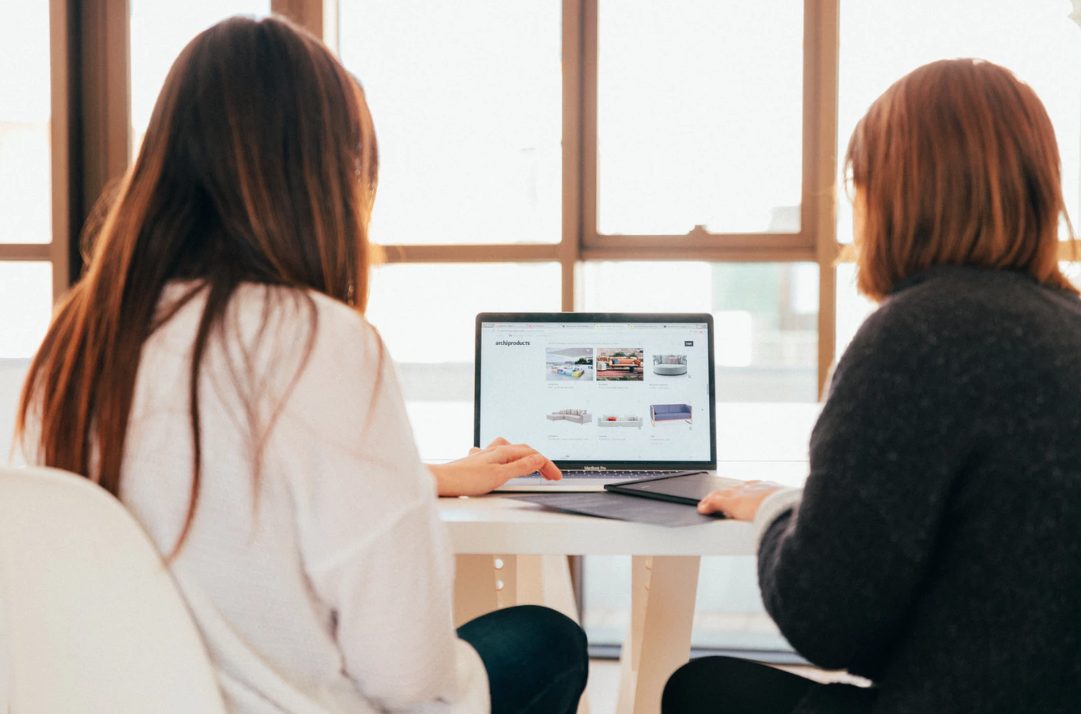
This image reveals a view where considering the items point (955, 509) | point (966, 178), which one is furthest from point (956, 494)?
point (966, 178)

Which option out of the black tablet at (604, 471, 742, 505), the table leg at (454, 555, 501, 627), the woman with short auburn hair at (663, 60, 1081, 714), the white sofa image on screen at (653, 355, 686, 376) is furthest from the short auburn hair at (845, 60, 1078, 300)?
the table leg at (454, 555, 501, 627)

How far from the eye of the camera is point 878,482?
2.72 feet

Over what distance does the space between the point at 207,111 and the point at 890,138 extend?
0.64 metres

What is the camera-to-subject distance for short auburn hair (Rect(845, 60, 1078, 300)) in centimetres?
94

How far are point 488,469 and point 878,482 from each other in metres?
0.72

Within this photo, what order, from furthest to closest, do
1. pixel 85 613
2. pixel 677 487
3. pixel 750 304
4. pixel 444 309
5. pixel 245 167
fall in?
1. pixel 444 309
2. pixel 750 304
3. pixel 677 487
4. pixel 245 167
5. pixel 85 613

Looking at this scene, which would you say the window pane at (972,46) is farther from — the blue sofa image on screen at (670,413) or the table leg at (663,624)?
the table leg at (663,624)

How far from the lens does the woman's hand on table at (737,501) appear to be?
125 centimetres

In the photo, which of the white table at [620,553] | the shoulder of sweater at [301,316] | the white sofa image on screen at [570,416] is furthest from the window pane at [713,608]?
the shoulder of sweater at [301,316]

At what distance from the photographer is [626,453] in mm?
1699

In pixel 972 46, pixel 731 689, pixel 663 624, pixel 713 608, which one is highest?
pixel 972 46

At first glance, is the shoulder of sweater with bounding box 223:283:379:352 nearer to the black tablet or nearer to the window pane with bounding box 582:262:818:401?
the black tablet

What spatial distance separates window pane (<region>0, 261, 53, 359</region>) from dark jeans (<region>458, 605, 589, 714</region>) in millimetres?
2195

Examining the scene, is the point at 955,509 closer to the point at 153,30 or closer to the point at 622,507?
the point at 622,507
